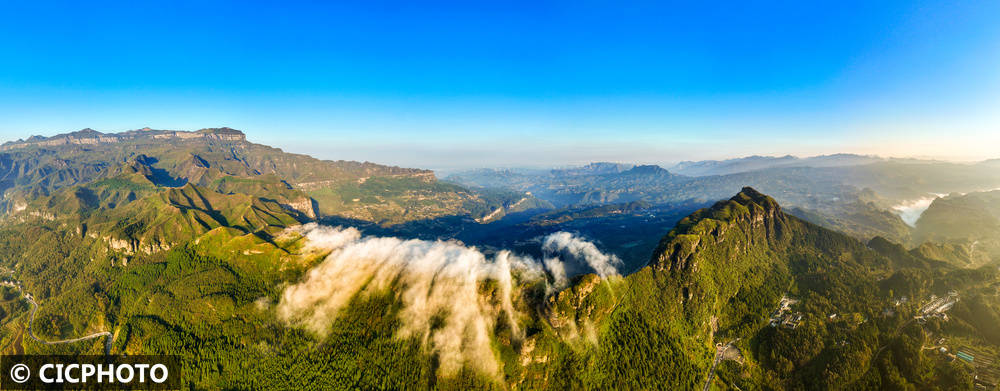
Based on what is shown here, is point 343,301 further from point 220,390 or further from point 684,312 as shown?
point 684,312

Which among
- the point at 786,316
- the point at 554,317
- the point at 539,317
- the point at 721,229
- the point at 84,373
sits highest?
the point at 721,229

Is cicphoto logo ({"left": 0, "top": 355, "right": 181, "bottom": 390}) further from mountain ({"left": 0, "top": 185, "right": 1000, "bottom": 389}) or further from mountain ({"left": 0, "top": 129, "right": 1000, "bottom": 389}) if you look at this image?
mountain ({"left": 0, "top": 185, "right": 1000, "bottom": 389})

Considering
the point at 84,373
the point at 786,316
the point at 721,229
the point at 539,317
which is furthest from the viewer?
the point at 721,229

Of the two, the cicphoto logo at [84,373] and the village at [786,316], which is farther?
the village at [786,316]

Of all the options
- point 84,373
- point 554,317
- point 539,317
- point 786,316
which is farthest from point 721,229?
point 84,373

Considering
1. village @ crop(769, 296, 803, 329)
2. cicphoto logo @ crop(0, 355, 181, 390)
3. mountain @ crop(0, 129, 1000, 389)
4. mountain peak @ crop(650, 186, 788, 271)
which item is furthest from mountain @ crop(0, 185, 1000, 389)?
cicphoto logo @ crop(0, 355, 181, 390)

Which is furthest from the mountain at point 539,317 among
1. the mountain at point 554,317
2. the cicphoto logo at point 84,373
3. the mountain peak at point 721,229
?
the cicphoto logo at point 84,373

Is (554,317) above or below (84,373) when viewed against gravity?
above

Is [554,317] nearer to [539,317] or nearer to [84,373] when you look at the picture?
[539,317]

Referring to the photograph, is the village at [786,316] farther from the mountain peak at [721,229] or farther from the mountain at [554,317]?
the mountain peak at [721,229]
